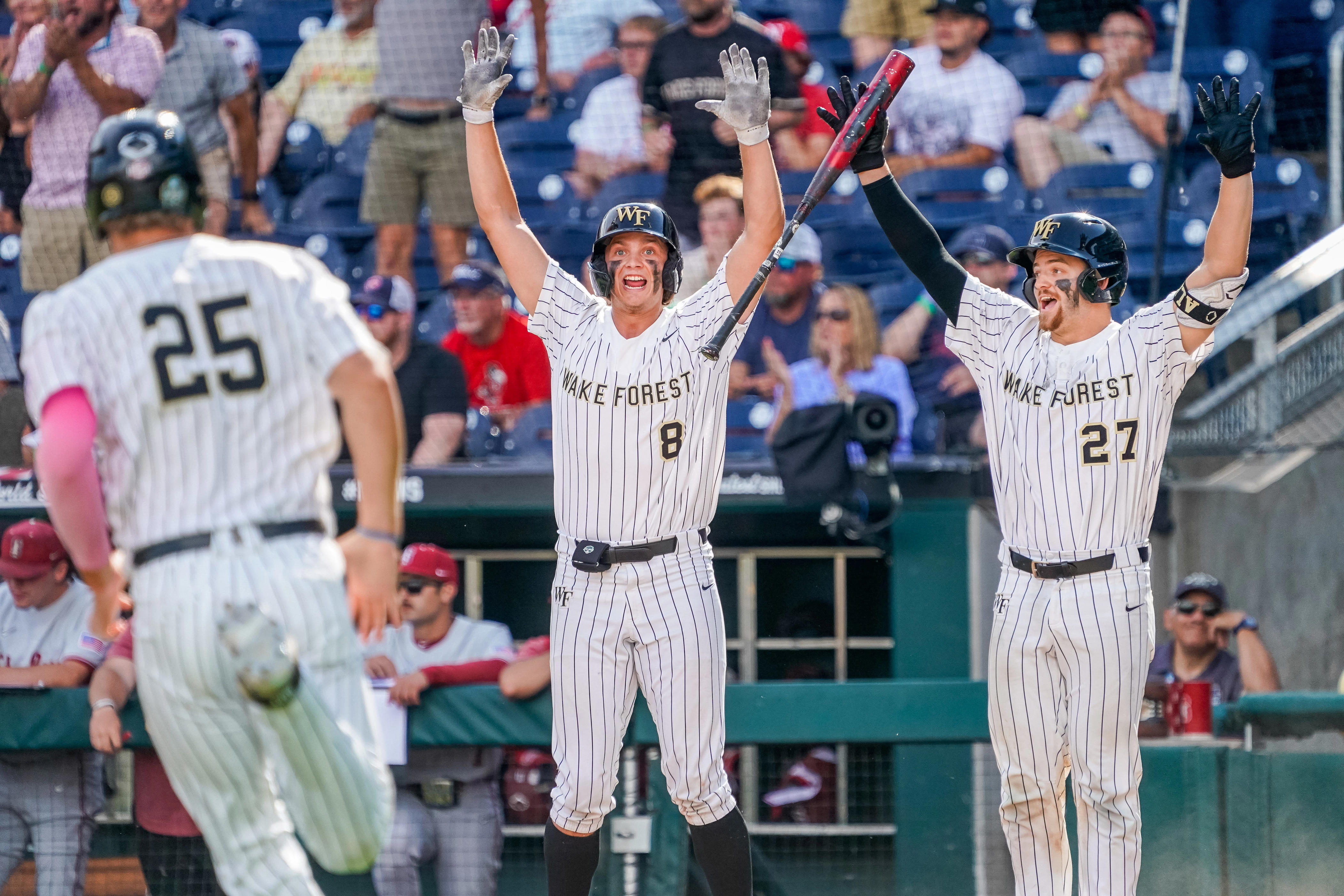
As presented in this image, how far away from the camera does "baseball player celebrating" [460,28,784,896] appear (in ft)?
12.3

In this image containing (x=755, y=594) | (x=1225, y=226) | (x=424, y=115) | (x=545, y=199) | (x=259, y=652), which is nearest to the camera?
(x=259, y=652)

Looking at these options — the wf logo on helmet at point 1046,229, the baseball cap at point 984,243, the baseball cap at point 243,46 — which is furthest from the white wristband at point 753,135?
the baseball cap at point 243,46

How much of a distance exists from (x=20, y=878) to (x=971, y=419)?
383 cm

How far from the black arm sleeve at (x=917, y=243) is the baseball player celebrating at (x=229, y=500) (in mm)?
1718

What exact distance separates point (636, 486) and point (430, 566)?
5.22 ft

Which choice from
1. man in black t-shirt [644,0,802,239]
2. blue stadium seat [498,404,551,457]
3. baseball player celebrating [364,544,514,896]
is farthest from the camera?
man in black t-shirt [644,0,802,239]

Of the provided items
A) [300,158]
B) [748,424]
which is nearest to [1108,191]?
[748,424]

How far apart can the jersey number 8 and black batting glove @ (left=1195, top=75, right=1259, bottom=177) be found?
4.53 ft

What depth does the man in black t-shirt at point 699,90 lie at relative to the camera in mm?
7371

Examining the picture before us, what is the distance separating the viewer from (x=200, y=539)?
262 cm

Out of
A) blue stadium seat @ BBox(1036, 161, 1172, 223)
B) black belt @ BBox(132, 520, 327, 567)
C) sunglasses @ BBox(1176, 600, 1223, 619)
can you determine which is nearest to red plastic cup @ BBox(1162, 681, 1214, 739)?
sunglasses @ BBox(1176, 600, 1223, 619)

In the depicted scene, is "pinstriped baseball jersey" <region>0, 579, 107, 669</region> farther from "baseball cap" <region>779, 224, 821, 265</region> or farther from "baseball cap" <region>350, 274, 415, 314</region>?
"baseball cap" <region>779, 224, 821, 265</region>

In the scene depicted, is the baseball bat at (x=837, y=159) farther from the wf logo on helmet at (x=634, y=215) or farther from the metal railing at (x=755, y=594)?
the metal railing at (x=755, y=594)

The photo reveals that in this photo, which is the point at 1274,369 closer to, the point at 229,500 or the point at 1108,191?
the point at 1108,191
